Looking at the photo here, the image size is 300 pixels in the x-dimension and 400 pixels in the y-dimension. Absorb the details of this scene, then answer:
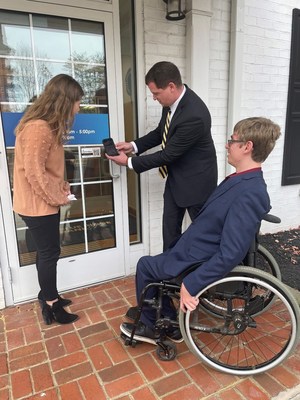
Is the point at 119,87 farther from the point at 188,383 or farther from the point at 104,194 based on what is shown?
the point at 188,383

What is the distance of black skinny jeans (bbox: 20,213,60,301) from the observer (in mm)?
1985

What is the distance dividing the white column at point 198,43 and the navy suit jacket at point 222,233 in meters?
1.36

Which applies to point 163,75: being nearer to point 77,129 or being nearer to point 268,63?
point 77,129

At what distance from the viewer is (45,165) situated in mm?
1933

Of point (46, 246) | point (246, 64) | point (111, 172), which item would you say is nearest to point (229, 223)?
point (46, 246)

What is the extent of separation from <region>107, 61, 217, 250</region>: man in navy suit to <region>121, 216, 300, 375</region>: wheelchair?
2.38 ft

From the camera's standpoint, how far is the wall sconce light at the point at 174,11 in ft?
7.91

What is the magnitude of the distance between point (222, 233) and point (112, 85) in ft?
5.07

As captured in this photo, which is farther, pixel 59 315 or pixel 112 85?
pixel 112 85

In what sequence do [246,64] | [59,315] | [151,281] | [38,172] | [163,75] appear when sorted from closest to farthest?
1. [151,281]
2. [38,172]
3. [163,75]
4. [59,315]
5. [246,64]

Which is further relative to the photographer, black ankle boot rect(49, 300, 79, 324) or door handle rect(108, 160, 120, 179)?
door handle rect(108, 160, 120, 179)

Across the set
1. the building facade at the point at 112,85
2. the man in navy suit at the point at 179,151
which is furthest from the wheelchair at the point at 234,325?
the building facade at the point at 112,85

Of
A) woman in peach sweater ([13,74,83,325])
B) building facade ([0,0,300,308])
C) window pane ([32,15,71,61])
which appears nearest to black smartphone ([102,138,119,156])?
building facade ([0,0,300,308])

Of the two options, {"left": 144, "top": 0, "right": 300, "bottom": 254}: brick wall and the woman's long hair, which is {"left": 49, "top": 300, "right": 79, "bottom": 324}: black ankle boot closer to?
{"left": 144, "top": 0, "right": 300, "bottom": 254}: brick wall
